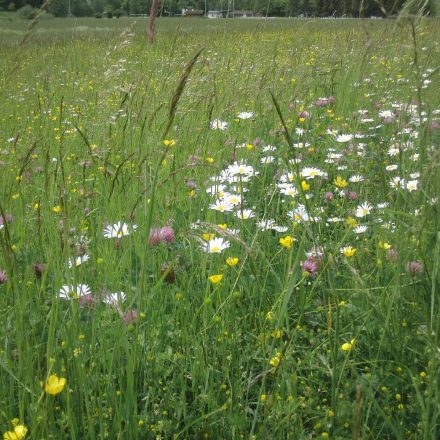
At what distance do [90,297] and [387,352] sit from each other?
67cm

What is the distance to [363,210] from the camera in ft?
5.56

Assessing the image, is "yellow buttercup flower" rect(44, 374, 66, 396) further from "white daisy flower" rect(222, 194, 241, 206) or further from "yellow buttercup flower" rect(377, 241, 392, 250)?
"white daisy flower" rect(222, 194, 241, 206)


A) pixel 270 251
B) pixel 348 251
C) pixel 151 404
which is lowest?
pixel 151 404

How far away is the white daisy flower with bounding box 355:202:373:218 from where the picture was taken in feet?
5.43

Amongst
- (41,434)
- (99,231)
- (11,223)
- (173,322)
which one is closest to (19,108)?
(11,223)

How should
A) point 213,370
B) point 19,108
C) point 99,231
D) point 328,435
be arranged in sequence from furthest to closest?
point 19,108 < point 99,231 < point 213,370 < point 328,435

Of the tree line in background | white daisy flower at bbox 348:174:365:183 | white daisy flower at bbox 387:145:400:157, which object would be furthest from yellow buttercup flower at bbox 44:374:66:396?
white daisy flower at bbox 387:145:400:157

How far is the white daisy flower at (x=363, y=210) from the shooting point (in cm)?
166

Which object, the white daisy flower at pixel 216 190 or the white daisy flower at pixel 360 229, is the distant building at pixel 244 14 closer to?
the white daisy flower at pixel 216 190

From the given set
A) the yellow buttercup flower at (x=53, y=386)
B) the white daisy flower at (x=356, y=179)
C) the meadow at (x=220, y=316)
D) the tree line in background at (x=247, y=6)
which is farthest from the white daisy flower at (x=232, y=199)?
the yellow buttercup flower at (x=53, y=386)

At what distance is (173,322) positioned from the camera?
125 centimetres

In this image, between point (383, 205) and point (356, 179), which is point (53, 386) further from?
point (356, 179)

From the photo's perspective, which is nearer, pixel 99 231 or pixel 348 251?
pixel 348 251

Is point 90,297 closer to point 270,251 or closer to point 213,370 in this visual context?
point 213,370
